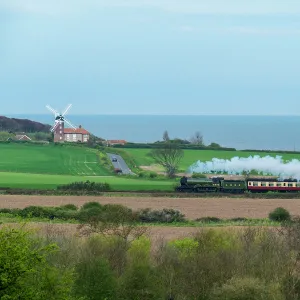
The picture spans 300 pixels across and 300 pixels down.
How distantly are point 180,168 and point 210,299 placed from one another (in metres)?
62.0

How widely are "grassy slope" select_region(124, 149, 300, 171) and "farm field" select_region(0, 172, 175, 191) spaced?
1490 centimetres

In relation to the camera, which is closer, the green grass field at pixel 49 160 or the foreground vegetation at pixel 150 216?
the foreground vegetation at pixel 150 216

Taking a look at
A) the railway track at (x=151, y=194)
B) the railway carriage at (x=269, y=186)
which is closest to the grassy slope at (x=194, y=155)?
the railway carriage at (x=269, y=186)

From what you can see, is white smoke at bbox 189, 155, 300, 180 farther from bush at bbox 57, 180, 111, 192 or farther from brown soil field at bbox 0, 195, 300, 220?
brown soil field at bbox 0, 195, 300, 220

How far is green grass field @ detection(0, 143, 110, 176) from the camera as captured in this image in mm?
79606

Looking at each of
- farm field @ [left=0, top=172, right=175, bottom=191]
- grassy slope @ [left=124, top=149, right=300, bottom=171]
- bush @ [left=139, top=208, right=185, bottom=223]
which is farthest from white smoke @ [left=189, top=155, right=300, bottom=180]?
bush @ [left=139, top=208, right=185, bottom=223]

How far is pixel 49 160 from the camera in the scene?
89.5 m

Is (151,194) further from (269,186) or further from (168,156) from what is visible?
(168,156)

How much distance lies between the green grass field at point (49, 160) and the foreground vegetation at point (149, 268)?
50353 mm

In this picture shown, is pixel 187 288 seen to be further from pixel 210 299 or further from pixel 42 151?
pixel 42 151

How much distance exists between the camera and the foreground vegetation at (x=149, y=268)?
49.7 ft

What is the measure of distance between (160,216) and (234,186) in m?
18.2

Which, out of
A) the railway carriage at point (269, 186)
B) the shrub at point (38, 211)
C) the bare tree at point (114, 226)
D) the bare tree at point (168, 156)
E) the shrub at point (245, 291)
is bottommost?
the shrub at point (245, 291)

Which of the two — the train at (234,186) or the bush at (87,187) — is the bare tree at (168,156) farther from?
the bush at (87,187)
